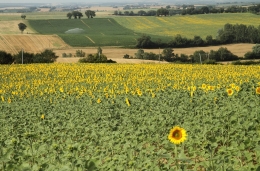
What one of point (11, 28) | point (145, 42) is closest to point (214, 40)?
point (145, 42)

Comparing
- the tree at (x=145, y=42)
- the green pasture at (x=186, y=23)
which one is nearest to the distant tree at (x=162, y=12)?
the green pasture at (x=186, y=23)

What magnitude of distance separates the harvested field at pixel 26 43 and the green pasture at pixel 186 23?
101 ft

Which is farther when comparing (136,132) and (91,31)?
(91,31)

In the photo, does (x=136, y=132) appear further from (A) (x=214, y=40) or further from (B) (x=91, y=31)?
(B) (x=91, y=31)

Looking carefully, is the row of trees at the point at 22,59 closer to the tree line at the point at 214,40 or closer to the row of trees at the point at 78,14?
the tree line at the point at 214,40

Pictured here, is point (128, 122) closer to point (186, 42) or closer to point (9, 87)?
point (9, 87)

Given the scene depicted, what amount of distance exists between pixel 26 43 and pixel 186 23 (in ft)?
182

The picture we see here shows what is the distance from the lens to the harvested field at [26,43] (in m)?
75.4

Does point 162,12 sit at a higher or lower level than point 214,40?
higher

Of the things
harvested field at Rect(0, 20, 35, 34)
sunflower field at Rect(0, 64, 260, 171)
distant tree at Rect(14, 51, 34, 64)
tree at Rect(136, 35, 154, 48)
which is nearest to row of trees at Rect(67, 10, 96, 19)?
harvested field at Rect(0, 20, 35, 34)

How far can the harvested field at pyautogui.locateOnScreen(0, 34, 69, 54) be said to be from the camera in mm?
75375

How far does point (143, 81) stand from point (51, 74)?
336 inches

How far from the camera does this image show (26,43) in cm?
7925

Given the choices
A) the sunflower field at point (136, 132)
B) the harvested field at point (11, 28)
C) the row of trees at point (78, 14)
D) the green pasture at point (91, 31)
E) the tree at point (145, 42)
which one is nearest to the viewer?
the sunflower field at point (136, 132)
